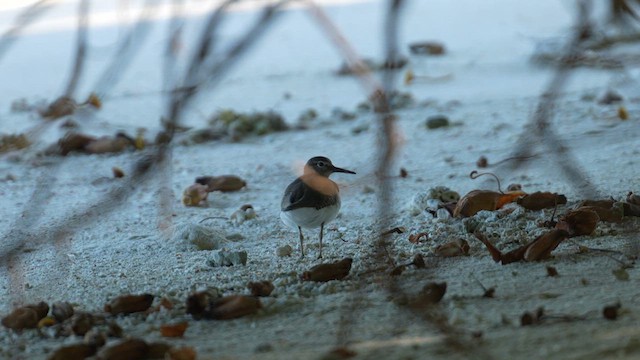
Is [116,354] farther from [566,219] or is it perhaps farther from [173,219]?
[173,219]

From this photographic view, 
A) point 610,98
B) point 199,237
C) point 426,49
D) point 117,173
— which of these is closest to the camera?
point 199,237

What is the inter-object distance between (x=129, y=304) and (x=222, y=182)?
2.16 m

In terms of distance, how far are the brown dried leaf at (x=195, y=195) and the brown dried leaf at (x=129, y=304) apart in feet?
6.14

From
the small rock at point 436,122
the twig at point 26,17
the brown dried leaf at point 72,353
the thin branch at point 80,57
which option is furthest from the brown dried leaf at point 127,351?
the small rock at point 436,122

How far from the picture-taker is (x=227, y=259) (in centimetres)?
333

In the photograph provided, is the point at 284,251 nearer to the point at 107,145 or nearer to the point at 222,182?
the point at 222,182

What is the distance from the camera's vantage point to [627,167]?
4574mm

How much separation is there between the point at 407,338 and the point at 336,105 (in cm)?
450

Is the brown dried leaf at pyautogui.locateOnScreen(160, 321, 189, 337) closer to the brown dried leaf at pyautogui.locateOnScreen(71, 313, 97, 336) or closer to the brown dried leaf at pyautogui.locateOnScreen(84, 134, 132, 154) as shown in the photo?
the brown dried leaf at pyautogui.locateOnScreen(71, 313, 97, 336)

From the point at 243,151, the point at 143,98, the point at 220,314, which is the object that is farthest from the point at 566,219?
the point at 143,98

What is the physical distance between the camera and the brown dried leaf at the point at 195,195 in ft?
15.0

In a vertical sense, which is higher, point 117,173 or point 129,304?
point 129,304

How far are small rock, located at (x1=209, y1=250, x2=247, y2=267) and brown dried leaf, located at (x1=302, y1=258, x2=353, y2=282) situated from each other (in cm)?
41

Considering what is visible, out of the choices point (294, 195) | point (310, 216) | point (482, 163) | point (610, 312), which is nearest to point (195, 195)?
point (294, 195)
